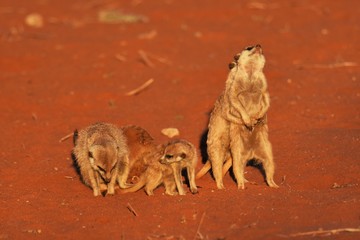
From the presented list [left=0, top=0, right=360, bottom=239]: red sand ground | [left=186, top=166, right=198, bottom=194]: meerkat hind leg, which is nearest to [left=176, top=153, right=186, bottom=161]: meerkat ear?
[left=186, top=166, right=198, bottom=194]: meerkat hind leg

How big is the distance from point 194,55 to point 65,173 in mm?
6056

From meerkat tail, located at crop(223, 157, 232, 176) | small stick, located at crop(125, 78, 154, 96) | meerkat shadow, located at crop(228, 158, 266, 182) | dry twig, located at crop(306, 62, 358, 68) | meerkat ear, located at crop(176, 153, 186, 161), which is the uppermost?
meerkat ear, located at crop(176, 153, 186, 161)

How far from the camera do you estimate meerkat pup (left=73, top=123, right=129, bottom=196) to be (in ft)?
25.2

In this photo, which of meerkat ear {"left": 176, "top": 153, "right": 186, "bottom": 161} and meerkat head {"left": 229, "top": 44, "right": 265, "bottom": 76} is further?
meerkat head {"left": 229, "top": 44, "right": 265, "bottom": 76}

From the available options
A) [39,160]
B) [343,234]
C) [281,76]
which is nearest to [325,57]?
[281,76]

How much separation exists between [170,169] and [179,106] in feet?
10.2

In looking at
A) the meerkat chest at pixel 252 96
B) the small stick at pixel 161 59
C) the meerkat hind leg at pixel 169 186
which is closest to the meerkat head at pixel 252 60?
the meerkat chest at pixel 252 96

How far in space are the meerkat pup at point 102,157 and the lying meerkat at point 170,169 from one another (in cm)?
24

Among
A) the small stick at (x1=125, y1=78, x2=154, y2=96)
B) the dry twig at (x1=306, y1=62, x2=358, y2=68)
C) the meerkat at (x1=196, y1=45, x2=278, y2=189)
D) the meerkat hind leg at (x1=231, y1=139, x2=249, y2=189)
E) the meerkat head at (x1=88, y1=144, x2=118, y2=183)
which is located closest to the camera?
the meerkat head at (x1=88, y1=144, x2=118, y2=183)

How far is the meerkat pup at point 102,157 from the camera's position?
7.67 metres

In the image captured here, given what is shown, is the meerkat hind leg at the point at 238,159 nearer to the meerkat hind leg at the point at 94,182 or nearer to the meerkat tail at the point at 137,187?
the meerkat tail at the point at 137,187

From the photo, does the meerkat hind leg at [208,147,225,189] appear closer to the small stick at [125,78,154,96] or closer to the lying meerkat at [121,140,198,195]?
the lying meerkat at [121,140,198,195]

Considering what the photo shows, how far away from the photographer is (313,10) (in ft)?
59.1

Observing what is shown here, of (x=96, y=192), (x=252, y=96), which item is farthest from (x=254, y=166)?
(x=96, y=192)
